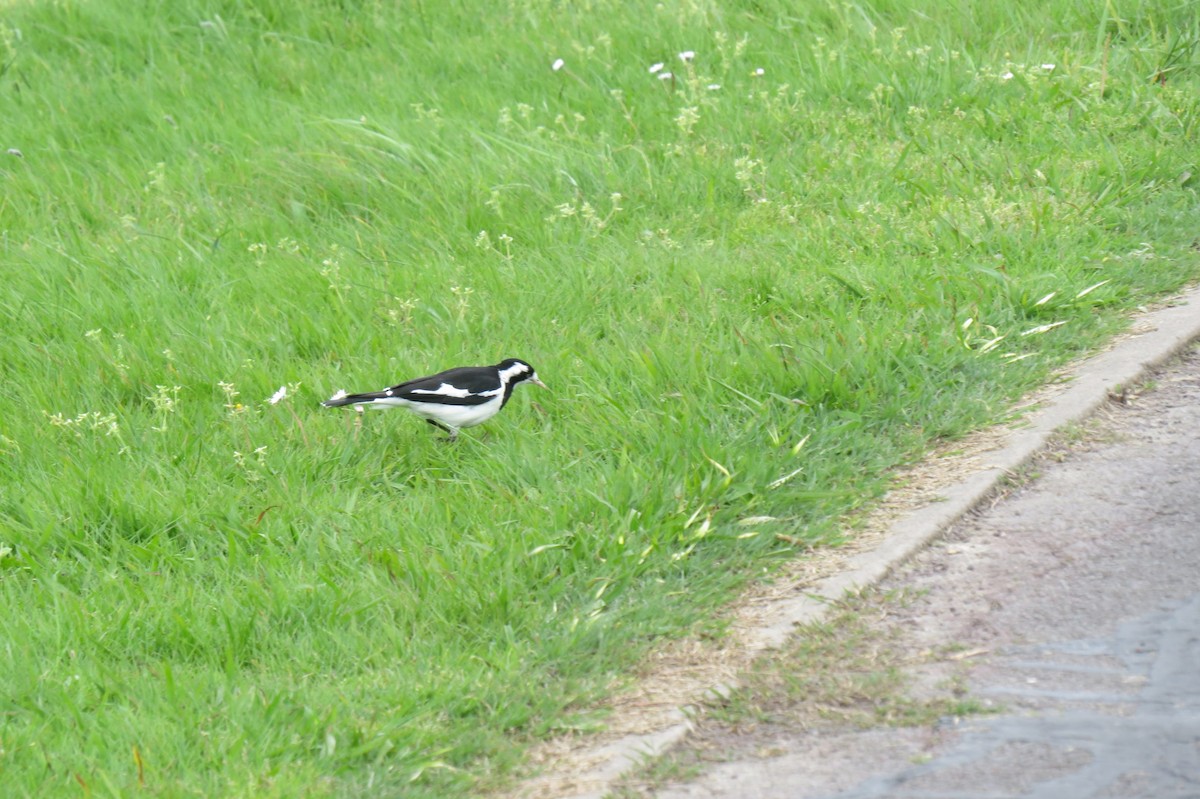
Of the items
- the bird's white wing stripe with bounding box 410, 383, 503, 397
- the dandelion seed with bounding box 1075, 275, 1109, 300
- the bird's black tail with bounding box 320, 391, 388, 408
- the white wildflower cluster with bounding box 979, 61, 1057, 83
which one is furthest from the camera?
the white wildflower cluster with bounding box 979, 61, 1057, 83

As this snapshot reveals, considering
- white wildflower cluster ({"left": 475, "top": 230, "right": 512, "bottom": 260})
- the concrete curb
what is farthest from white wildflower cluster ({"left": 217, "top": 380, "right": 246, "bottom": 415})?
the concrete curb

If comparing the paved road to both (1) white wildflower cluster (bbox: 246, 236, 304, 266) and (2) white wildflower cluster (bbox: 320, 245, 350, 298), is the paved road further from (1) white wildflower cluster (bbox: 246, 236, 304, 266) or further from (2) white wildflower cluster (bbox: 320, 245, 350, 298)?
(1) white wildflower cluster (bbox: 246, 236, 304, 266)

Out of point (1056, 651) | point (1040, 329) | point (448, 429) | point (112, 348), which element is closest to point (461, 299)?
point (448, 429)

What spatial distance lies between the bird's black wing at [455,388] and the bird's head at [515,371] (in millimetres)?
77

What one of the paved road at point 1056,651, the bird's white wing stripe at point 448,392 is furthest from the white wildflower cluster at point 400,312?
the paved road at point 1056,651

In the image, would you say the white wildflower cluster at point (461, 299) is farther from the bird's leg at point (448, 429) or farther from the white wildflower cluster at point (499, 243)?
the bird's leg at point (448, 429)

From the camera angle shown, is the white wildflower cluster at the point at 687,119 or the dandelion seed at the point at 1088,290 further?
the white wildflower cluster at the point at 687,119

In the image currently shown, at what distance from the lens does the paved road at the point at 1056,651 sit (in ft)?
10.4

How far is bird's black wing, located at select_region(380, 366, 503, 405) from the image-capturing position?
4.88 metres

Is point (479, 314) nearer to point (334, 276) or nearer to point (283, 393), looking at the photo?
point (334, 276)

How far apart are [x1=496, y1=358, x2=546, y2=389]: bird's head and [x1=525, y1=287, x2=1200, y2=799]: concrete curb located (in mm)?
1497

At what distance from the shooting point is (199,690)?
3.74 meters

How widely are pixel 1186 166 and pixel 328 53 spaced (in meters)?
5.08

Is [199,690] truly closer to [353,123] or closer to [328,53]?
[353,123]
